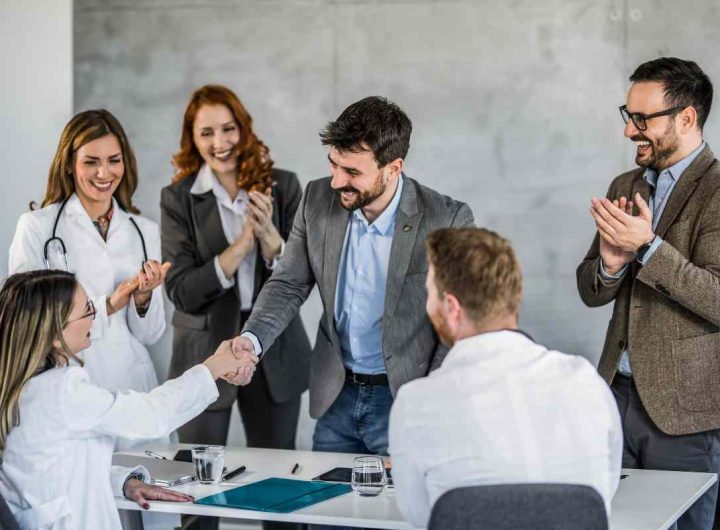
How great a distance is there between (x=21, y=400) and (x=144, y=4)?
3527 mm

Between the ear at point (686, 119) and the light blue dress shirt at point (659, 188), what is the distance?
0.26 ft

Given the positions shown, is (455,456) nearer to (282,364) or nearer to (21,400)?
(21,400)

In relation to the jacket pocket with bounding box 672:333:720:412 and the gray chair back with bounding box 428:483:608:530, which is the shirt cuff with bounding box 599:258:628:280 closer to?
the jacket pocket with bounding box 672:333:720:412

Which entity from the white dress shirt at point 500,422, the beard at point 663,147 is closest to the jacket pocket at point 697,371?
the beard at point 663,147

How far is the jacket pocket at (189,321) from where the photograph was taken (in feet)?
14.4

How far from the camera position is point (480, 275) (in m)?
2.32

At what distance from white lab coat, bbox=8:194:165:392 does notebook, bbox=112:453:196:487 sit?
1.40 feet

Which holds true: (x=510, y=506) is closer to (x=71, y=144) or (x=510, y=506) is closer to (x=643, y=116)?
(x=643, y=116)

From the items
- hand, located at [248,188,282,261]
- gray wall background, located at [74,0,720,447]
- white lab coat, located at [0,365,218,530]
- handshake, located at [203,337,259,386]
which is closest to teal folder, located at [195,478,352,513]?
white lab coat, located at [0,365,218,530]

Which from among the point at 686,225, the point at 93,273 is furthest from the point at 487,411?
the point at 93,273

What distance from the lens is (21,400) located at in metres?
2.88

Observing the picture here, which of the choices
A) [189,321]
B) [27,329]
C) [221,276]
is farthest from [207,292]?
[27,329]

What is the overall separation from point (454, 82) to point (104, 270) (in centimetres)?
229

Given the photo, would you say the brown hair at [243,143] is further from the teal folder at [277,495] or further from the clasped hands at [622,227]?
the teal folder at [277,495]
